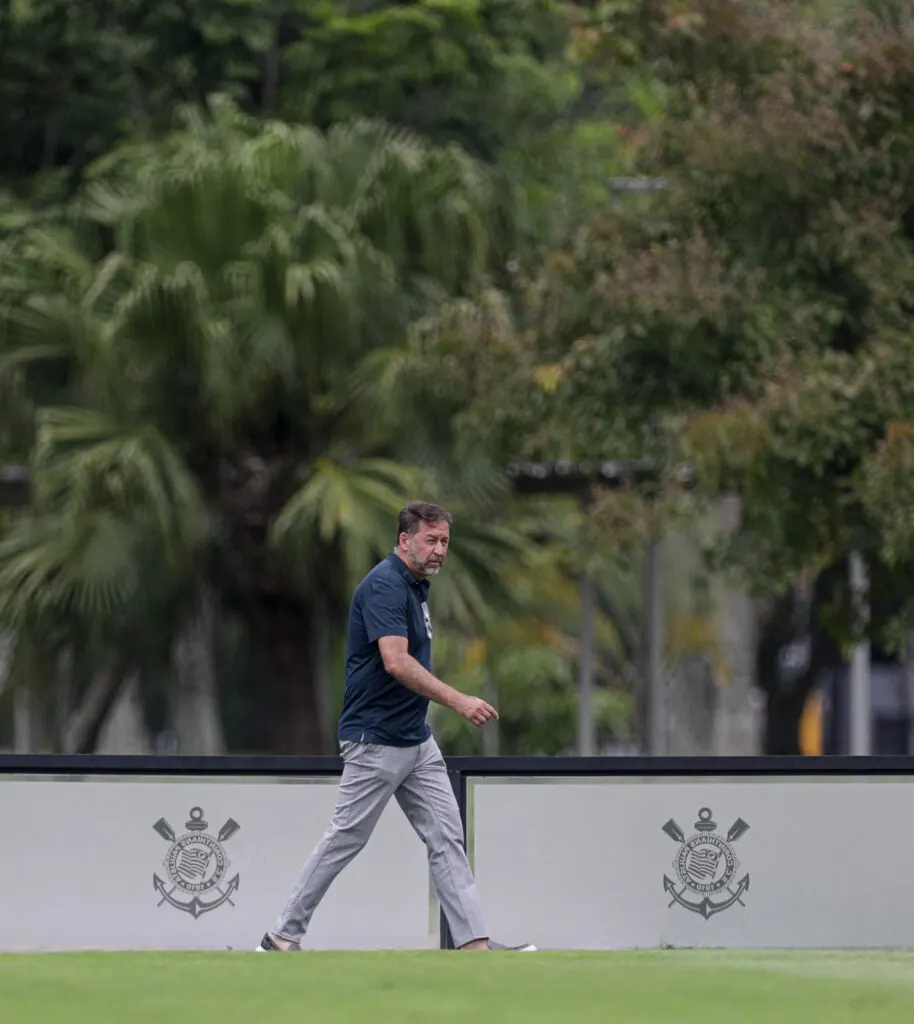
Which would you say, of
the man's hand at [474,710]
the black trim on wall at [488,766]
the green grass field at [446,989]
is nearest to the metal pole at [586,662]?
the black trim on wall at [488,766]

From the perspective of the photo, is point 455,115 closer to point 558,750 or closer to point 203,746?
point 203,746

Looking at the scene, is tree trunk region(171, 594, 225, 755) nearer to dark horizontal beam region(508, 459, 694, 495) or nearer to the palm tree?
the palm tree

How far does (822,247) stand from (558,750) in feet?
61.2

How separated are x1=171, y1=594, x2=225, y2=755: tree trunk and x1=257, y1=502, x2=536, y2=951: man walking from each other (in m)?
10.5

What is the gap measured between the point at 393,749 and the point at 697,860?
2.55 meters

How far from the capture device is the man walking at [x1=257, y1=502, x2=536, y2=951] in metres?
9.54

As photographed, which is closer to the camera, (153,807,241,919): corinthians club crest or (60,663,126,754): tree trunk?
(153,807,241,919): corinthians club crest

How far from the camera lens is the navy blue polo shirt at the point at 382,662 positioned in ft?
31.1

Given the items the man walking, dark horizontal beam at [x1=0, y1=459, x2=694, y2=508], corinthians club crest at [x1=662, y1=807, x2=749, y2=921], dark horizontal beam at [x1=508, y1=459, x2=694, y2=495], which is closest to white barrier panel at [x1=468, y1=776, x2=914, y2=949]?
corinthians club crest at [x1=662, y1=807, x2=749, y2=921]

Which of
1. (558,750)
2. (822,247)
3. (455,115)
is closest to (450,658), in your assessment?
(455,115)

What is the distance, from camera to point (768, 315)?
16.8m

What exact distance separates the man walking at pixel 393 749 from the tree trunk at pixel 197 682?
10.5m

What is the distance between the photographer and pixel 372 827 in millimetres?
9688

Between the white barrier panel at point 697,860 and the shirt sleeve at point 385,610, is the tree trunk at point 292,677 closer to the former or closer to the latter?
the white barrier panel at point 697,860
